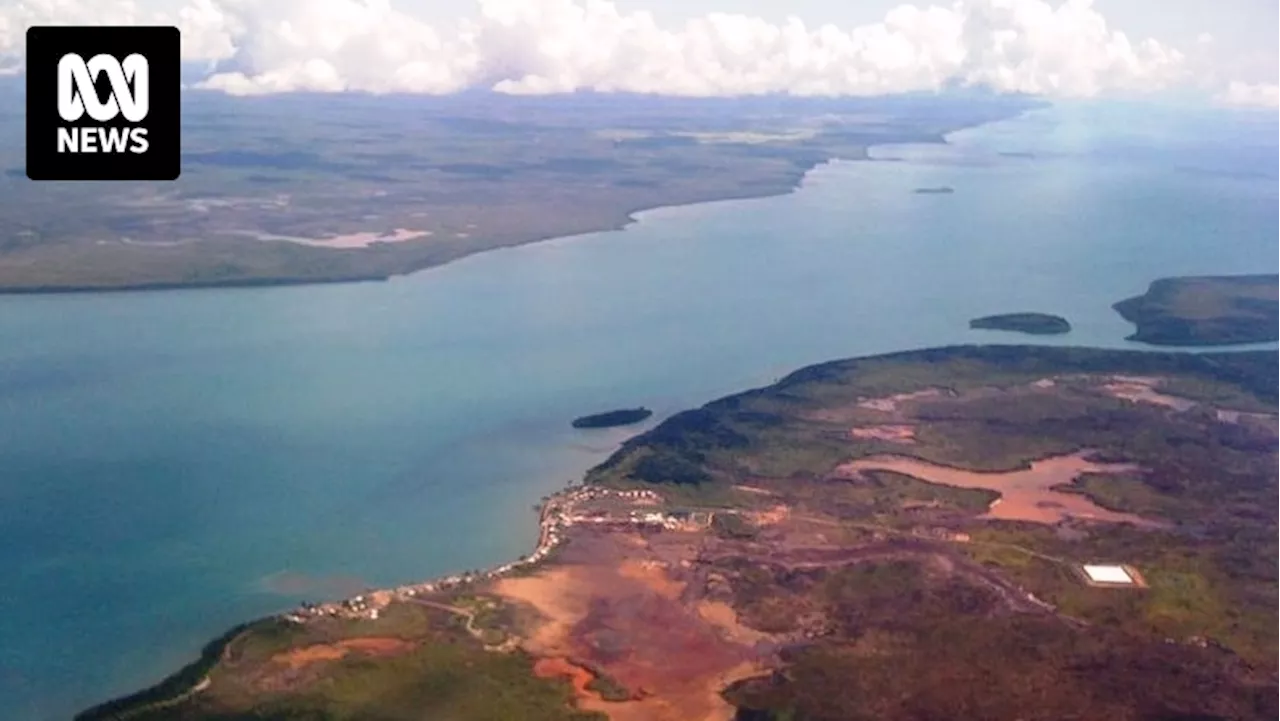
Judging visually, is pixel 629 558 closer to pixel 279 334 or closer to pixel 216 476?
pixel 216 476

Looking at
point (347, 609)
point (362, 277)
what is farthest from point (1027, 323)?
point (347, 609)

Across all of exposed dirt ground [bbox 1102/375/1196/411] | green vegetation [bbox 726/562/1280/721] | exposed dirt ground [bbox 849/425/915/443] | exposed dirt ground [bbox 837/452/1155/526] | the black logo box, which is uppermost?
the black logo box

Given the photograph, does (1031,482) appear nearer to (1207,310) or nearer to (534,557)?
(534,557)

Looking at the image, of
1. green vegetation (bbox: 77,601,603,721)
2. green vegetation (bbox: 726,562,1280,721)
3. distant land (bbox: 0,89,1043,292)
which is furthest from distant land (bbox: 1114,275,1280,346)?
green vegetation (bbox: 77,601,603,721)

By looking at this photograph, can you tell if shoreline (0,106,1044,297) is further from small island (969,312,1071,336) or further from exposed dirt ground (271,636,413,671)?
exposed dirt ground (271,636,413,671)

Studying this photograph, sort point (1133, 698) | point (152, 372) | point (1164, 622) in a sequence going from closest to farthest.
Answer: point (1133, 698), point (1164, 622), point (152, 372)

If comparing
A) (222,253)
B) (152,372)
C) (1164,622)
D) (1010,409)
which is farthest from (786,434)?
(222,253)
